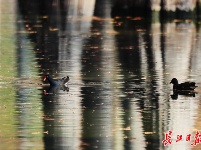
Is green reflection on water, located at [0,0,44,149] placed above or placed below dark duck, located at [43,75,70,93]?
below

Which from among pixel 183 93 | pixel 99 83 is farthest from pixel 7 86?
pixel 183 93

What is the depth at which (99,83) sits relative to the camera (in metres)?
26.6

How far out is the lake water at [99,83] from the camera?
18984mm

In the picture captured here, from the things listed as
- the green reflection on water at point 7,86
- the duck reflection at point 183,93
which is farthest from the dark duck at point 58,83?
the duck reflection at point 183,93

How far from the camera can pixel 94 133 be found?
1919 centimetres

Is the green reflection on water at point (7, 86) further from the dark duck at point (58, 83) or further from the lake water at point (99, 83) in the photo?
the dark duck at point (58, 83)

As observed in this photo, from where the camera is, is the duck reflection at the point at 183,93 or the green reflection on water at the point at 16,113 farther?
the duck reflection at the point at 183,93

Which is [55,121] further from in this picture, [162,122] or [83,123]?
[162,122]

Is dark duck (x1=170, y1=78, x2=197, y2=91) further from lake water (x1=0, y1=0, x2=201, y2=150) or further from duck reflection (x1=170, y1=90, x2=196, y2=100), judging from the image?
lake water (x1=0, y1=0, x2=201, y2=150)

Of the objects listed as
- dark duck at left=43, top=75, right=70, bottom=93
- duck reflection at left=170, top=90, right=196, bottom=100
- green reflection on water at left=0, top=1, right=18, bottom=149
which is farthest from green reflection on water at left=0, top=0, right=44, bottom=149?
duck reflection at left=170, top=90, right=196, bottom=100

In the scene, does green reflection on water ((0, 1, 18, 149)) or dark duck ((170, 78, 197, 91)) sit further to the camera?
dark duck ((170, 78, 197, 91))

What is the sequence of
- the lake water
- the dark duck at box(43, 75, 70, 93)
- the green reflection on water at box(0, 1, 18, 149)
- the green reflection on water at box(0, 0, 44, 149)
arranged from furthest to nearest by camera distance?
the dark duck at box(43, 75, 70, 93)
the lake water
the green reflection on water at box(0, 1, 18, 149)
the green reflection on water at box(0, 0, 44, 149)

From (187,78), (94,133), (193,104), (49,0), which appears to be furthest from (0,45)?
(49,0)

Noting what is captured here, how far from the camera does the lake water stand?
1898 centimetres
